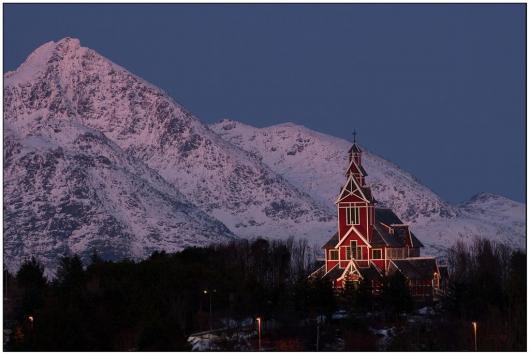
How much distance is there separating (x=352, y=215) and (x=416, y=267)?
7.15m

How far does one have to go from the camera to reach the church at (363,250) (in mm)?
140125

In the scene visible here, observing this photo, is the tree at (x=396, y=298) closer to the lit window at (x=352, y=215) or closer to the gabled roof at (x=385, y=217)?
the lit window at (x=352, y=215)

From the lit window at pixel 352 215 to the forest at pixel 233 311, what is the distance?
35.3 ft

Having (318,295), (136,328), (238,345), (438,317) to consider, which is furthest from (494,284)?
(136,328)

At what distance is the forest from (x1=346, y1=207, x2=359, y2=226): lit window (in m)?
10.7

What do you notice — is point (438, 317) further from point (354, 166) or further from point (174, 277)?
point (354, 166)

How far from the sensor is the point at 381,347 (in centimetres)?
10638

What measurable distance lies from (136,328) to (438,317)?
974 inches

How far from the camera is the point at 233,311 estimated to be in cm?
12044

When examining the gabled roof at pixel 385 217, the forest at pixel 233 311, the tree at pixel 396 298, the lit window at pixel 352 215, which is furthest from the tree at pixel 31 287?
the gabled roof at pixel 385 217

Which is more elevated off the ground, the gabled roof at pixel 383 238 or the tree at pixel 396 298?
the gabled roof at pixel 383 238

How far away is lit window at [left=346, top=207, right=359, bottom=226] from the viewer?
143988mm

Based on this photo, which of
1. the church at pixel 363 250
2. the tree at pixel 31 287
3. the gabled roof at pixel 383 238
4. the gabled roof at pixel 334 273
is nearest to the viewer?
the tree at pixel 31 287

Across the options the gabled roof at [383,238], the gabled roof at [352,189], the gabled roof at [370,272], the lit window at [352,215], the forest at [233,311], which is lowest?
the forest at [233,311]
